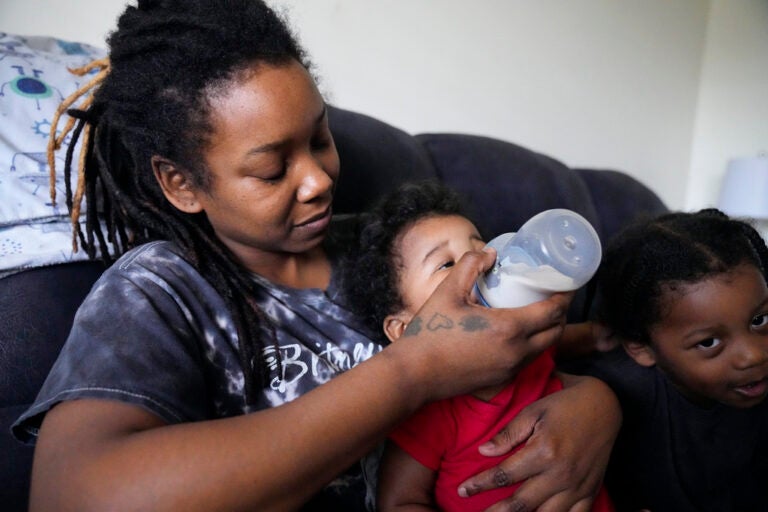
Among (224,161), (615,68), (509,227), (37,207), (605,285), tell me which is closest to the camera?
(224,161)

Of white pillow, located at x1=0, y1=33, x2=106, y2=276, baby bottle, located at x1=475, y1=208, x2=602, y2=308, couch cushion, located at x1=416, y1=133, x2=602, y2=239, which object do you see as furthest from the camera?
couch cushion, located at x1=416, y1=133, x2=602, y2=239

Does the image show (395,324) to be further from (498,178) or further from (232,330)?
(498,178)

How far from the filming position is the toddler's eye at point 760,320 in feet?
3.61

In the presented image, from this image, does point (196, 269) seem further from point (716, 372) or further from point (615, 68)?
point (615, 68)

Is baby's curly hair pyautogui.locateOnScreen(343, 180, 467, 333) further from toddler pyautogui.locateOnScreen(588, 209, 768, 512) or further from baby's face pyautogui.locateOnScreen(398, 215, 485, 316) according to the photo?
toddler pyautogui.locateOnScreen(588, 209, 768, 512)

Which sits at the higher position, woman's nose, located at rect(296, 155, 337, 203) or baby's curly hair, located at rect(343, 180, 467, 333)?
woman's nose, located at rect(296, 155, 337, 203)

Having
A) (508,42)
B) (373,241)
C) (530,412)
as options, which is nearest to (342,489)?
(530,412)

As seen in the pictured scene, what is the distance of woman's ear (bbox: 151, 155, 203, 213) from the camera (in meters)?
0.92

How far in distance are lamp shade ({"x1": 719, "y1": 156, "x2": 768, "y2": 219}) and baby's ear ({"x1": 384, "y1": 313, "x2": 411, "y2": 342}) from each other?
2.57m

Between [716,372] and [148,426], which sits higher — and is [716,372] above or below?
below

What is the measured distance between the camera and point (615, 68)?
2.85 m

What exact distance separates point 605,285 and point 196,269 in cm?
89

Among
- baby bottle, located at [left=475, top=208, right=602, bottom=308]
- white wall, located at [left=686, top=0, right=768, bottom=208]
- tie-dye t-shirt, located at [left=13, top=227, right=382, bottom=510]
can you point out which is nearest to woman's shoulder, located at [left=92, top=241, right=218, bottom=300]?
tie-dye t-shirt, located at [left=13, top=227, right=382, bottom=510]

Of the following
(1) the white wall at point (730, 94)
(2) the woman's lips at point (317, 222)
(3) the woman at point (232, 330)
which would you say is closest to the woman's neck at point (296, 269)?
(3) the woman at point (232, 330)
